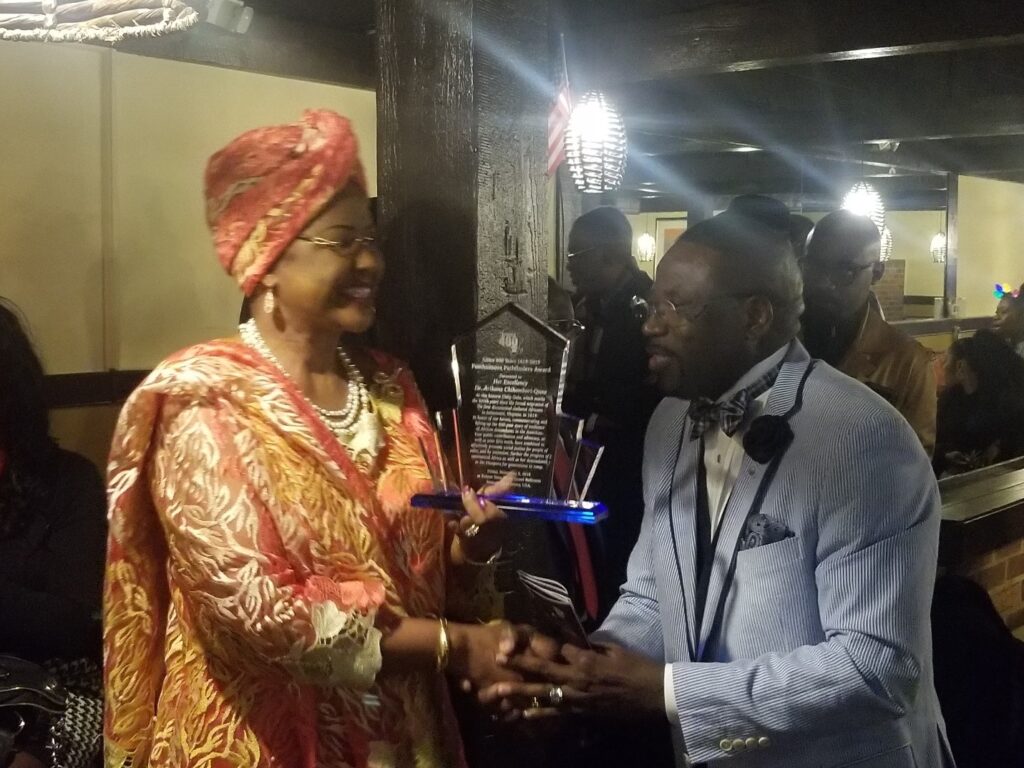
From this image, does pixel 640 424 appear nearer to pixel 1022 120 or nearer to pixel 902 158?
pixel 1022 120

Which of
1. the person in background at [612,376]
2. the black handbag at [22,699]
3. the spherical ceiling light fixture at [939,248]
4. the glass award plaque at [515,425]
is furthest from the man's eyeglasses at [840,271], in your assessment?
the spherical ceiling light fixture at [939,248]

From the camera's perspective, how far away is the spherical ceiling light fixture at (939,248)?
1103cm

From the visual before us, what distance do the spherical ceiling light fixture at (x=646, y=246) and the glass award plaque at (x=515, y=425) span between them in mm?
9366

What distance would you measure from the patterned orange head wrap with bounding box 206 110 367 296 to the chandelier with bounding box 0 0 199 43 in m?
0.58

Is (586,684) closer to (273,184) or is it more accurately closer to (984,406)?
(273,184)

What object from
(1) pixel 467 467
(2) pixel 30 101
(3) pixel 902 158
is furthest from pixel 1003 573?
(3) pixel 902 158

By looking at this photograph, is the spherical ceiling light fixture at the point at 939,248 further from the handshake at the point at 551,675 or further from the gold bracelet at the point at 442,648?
the gold bracelet at the point at 442,648

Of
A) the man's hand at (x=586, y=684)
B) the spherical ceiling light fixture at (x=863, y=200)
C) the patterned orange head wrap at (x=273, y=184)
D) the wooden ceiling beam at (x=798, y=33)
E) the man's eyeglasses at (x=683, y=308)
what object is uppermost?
the wooden ceiling beam at (x=798, y=33)

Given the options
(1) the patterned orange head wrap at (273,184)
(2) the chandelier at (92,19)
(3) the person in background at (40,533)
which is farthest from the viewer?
(3) the person in background at (40,533)

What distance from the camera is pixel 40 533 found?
218 centimetres

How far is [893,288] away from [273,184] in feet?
36.0

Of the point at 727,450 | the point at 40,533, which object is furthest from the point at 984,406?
the point at 40,533

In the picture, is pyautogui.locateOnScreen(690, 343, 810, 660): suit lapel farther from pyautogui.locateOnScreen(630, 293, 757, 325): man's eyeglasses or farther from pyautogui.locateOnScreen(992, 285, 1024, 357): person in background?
pyautogui.locateOnScreen(992, 285, 1024, 357): person in background

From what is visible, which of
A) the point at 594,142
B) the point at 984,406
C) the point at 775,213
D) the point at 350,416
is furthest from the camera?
the point at 594,142
